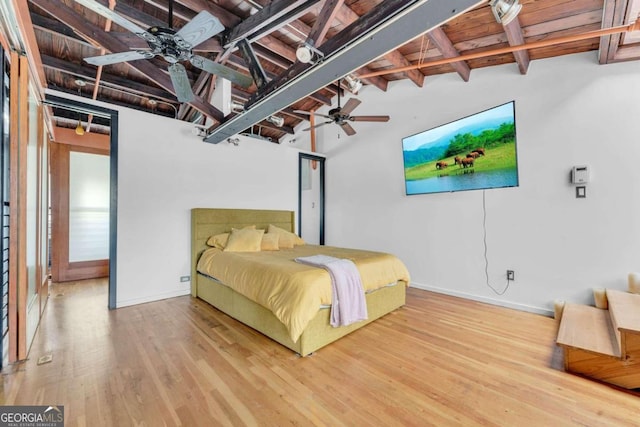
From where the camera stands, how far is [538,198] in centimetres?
325

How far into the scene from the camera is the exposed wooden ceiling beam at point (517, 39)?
A: 2.71 meters

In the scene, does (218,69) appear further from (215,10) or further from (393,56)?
(393,56)

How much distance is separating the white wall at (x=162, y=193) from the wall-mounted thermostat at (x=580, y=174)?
4.59 meters

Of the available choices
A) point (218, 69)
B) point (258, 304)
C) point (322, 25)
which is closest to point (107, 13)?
point (218, 69)

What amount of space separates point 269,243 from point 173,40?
9.08 feet

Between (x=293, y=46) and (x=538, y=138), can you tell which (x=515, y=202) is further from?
(x=293, y=46)

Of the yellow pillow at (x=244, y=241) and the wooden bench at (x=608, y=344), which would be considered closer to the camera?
the wooden bench at (x=608, y=344)

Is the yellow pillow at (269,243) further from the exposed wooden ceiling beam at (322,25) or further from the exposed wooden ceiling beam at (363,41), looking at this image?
the exposed wooden ceiling beam at (322,25)

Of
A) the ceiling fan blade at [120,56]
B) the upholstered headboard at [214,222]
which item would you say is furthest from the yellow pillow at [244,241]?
the ceiling fan blade at [120,56]

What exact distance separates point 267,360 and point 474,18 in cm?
413

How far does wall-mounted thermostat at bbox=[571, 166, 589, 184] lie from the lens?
2.92 metres

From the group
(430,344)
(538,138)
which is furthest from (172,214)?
(538,138)

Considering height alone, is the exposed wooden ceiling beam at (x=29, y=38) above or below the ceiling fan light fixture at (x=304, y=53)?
above

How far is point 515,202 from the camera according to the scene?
3416 mm
